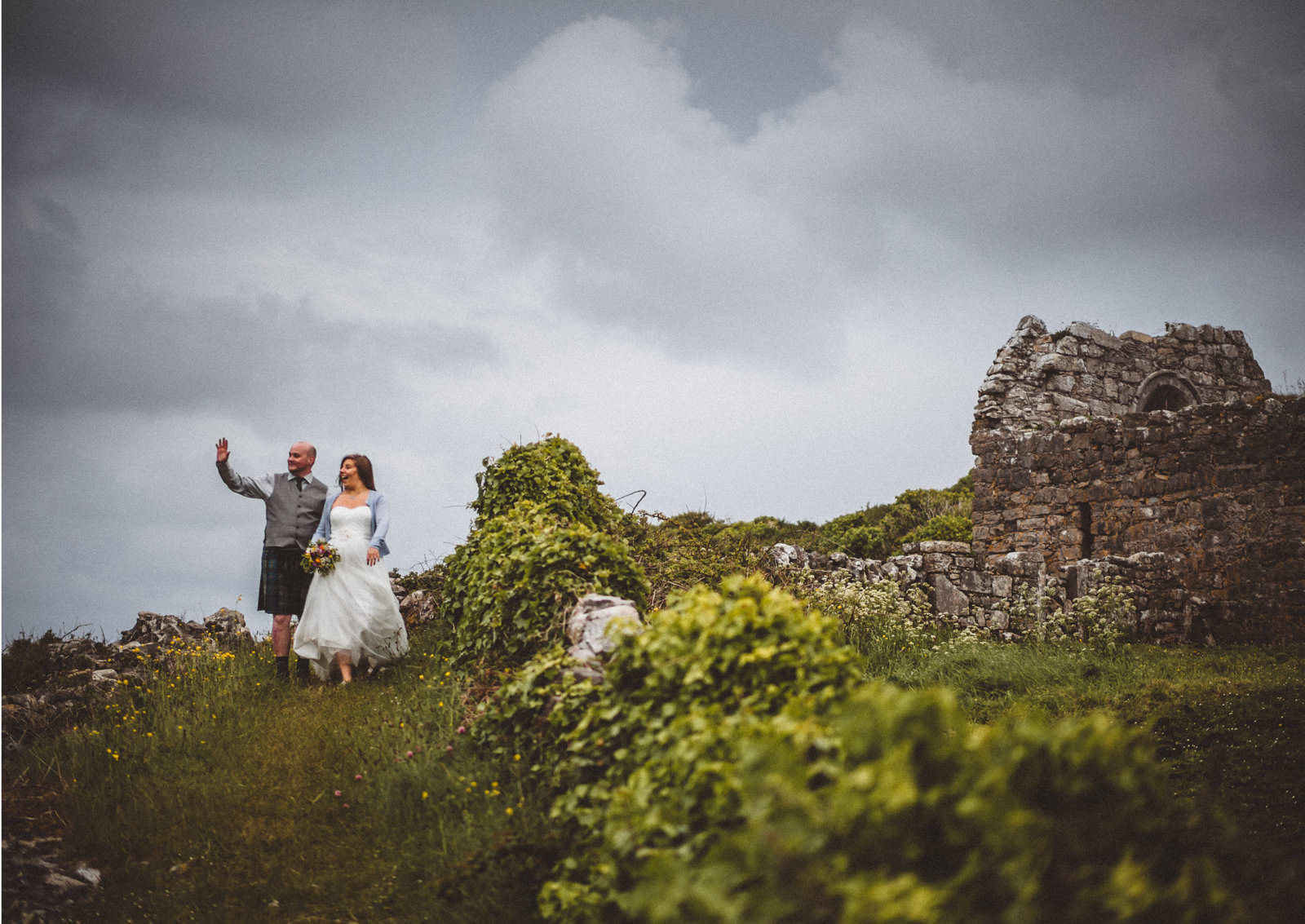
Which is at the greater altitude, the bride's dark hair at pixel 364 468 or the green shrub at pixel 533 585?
the bride's dark hair at pixel 364 468

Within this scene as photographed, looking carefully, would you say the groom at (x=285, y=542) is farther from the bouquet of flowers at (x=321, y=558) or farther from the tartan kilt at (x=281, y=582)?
the bouquet of flowers at (x=321, y=558)

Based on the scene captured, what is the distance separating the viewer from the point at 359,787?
5238 mm

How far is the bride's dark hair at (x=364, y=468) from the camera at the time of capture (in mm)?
7871

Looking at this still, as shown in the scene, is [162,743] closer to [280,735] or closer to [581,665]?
[280,735]

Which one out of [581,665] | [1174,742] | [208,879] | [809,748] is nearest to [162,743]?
[208,879]

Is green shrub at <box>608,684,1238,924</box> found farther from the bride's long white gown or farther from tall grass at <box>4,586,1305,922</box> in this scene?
the bride's long white gown

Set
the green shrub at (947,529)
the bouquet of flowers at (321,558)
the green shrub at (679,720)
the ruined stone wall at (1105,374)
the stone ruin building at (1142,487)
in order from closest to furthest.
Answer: the green shrub at (679,720)
the bouquet of flowers at (321,558)
the stone ruin building at (1142,487)
the ruined stone wall at (1105,374)
the green shrub at (947,529)

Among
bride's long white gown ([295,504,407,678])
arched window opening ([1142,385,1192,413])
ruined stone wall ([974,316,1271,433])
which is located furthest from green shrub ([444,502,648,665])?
arched window opening ([1142,385,1192,413])

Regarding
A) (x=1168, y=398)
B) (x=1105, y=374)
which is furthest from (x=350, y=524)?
(x=1168, y=398)

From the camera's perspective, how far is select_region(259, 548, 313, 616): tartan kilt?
7738mm

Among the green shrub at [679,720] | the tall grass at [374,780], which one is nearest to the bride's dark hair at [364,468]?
the tall grass at [374,780]

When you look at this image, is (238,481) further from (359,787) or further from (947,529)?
(947,529)

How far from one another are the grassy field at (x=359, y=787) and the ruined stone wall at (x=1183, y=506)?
3.35 meters

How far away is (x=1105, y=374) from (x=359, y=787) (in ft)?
55.2
